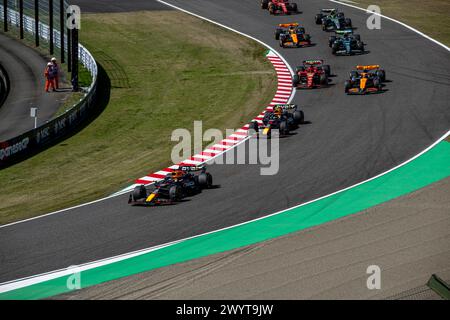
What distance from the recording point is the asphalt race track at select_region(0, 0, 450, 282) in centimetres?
2653

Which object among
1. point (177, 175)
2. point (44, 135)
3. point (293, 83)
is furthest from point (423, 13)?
point (177, 175)

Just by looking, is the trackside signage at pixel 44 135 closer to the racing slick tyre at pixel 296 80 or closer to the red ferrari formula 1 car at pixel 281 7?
the racing slick tyre at pixel 296 80

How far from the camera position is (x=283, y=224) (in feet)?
91.4

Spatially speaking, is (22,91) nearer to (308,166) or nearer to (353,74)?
(353,74)

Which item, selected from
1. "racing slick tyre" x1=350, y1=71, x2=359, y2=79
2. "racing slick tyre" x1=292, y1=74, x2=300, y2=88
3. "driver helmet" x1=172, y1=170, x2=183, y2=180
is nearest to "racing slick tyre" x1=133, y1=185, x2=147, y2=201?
"driver helmet" x1=172, y1=170, x2=183, y2=180

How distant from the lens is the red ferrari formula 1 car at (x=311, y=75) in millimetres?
44000

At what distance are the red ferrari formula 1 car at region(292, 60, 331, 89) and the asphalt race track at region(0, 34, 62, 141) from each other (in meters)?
12.1

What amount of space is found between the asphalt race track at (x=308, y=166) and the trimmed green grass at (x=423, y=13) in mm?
1671

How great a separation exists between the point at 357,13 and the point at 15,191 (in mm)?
32185

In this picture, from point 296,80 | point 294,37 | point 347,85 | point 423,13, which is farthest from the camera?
point 423,13

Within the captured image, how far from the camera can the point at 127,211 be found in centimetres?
2939

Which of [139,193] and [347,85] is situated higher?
[347,85]

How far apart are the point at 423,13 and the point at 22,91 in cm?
2692
